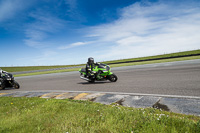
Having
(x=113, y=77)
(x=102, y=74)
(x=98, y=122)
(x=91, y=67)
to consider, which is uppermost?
(x=91, y=67)

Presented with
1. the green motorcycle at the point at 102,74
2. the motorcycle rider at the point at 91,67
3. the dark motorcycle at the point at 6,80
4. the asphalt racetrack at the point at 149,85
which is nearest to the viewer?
the asphalt racetrack at the point at 149,85

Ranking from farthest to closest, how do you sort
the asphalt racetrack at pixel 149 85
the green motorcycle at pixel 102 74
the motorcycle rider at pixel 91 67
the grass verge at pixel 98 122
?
the motorcycle rider at pixel 91 67 < the green motorcycle at pixel 102 74 < the asphalt racetrack at pixel 149 85 < the grass verge at pixel 98 122

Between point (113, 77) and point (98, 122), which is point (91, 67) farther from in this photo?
point (98, 122)

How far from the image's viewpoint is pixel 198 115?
131 inches

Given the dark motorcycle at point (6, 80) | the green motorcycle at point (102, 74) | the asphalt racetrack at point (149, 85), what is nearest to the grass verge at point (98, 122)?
the asphalt racetrack at point (149, 85)

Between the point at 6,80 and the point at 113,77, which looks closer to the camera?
the point at 113,77

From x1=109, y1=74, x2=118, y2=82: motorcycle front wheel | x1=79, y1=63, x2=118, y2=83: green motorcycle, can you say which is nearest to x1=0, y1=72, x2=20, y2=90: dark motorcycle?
x1=79, y1=63, x2=118, y2=83: green motorcycle

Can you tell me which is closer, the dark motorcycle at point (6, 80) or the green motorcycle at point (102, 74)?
the green motorcycle at point (102, 74)

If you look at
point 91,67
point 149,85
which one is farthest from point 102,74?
point 149,85

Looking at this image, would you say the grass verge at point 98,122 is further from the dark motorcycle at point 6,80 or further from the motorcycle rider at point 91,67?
the dark motorcycle at point 6,80

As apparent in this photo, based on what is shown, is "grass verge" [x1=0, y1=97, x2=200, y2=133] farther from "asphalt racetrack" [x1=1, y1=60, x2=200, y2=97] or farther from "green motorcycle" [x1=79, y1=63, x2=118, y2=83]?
"green motorcycle" [x1=79, y1=63, x2=118, y2=83]

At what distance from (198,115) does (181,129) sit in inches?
40.8

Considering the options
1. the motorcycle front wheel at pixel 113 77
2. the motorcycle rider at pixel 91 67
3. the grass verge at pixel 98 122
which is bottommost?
the grass verge at pixel 98 122

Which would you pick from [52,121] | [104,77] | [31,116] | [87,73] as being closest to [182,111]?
[52,121]
